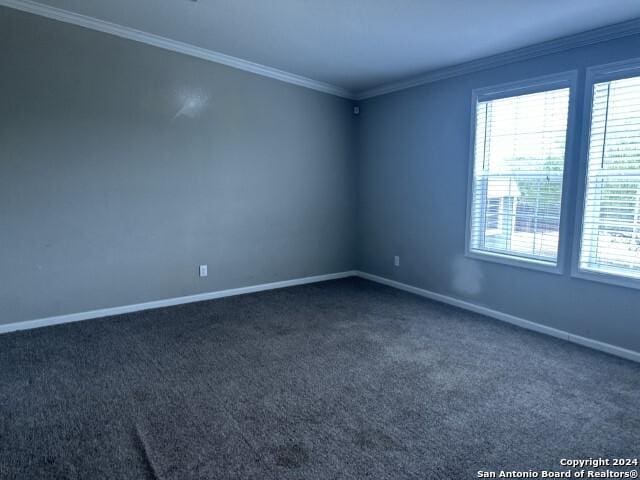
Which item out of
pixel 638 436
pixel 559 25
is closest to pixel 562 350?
pixel 638 436

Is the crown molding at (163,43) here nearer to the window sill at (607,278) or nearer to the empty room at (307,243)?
the empty room at (307,243)

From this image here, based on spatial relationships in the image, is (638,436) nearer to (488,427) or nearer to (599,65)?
(488,427)

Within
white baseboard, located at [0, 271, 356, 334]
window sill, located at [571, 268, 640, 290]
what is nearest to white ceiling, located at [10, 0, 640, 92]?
window sill, located at [571, 268, 640, 290]

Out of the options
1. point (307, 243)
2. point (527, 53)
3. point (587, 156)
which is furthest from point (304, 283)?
point (527, 53)

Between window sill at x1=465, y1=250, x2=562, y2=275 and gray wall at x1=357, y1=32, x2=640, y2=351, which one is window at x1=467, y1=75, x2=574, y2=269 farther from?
gray wall at x1=357, y1=32, x2=640, y2=351

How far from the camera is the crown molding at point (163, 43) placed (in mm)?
3164

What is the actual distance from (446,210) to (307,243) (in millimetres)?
1808

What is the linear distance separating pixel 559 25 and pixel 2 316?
507 centimetres

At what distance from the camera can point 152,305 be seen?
3.94m

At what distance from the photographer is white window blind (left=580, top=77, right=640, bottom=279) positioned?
2.88 m

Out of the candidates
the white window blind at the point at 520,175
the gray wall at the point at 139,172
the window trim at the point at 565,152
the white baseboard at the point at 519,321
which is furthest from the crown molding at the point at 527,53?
the white baseboard at the point at 519,321

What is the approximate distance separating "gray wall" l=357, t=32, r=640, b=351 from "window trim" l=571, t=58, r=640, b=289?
0.15 ft

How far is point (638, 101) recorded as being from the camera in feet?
9.33

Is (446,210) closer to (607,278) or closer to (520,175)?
(520,175)
